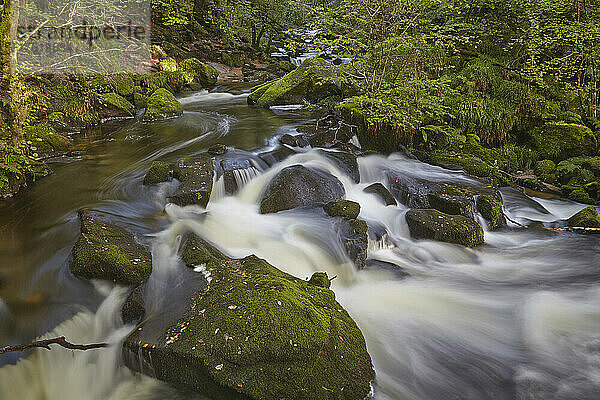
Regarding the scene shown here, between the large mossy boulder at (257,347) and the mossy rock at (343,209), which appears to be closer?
the large mossy boulder at (257,347)

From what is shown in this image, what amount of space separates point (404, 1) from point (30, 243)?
7.63 metres

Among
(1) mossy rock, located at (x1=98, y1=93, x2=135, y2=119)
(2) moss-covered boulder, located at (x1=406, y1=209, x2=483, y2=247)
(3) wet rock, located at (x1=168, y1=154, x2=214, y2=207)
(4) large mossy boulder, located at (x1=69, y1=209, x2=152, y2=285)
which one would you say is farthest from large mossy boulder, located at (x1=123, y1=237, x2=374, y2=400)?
(1) mossy rock, located at (x1=98, y1=93, x2=135, y2=119)

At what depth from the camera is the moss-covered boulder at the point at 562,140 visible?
889 centimetres

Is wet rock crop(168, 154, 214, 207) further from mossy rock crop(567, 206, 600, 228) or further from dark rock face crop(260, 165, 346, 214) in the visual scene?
mossy rock crop(567, 206, 600, 228)

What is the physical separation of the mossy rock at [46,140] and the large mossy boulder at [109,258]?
4.43 meters

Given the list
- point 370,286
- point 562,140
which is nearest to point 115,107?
point 370,286

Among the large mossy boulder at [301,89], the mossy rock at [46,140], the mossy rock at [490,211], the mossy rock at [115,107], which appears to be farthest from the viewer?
the large mossy boulder at [301,89]

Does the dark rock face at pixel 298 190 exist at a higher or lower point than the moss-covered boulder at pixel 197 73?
lower

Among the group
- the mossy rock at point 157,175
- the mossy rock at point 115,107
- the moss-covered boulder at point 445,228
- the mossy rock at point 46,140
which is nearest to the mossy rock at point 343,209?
the moss-covered boulder at point 445,228

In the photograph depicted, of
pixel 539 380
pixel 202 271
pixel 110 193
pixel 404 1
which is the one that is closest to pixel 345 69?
pixel 404 1

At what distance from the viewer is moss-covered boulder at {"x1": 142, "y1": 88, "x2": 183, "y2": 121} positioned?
11185mm

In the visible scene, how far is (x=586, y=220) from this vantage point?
5.94 meters

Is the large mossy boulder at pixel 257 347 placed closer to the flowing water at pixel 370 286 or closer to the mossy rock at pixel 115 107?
the flowing water at pixel 370 286

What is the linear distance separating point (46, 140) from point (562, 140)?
39.1 feet
